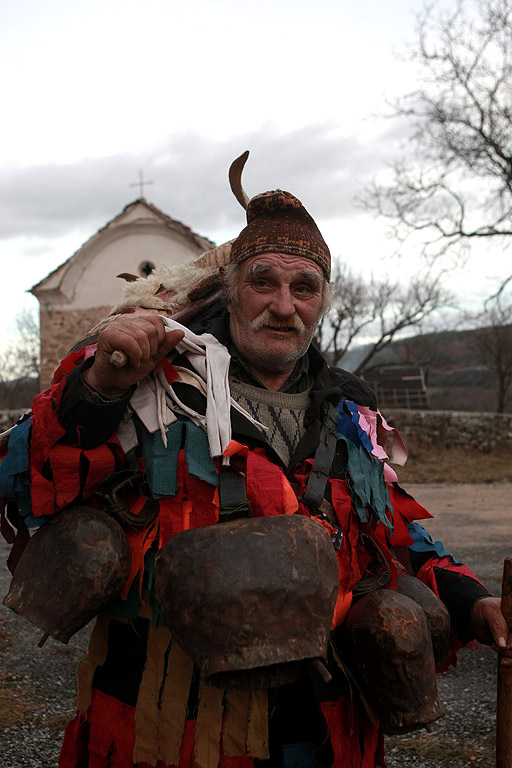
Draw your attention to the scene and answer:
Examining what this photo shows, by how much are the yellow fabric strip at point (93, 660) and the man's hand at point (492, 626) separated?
1.05 metres

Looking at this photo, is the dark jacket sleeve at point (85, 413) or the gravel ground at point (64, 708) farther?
the gravel ground at point (64, 708)

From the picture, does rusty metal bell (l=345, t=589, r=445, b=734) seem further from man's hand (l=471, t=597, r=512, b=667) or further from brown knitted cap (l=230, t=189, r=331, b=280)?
brown knitted cap (l=230, t=189, r=331, b=280)

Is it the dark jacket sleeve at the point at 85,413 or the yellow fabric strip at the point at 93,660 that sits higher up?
the dark jacket sleeve at the point at 85,413

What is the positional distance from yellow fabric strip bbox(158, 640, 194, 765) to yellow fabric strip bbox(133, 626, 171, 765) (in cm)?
2

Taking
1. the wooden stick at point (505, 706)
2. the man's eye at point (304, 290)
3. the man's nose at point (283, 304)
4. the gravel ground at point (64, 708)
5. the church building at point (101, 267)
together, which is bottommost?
the gravel ground at point (64, 708)

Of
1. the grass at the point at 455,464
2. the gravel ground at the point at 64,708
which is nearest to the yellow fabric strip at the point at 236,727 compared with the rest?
the gravel ground at the point at 64,708

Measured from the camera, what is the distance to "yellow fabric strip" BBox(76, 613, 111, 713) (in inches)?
70.1

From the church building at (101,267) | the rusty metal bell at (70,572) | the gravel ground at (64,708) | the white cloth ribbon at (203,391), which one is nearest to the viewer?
the rusty metal bell at (70,572)

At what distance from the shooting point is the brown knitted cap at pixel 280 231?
1978mm

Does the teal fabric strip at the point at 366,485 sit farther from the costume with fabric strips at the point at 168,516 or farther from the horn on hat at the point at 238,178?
the horn on hat at the point at 238,178

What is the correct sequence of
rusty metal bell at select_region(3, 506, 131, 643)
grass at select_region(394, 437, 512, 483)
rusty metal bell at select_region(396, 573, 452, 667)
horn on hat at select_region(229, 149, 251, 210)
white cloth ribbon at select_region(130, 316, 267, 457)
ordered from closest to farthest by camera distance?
rusty metal bell at select_region(3, 506, 131, 643) → white cloth ribbon at select_region(130, 316, 267, 457) → rusty metal bell at select_region(396, 573, 452, 667) → horn on hat at select_region(229, 149, 251, 210) → grass at select_region(394, 437, 512, 483)

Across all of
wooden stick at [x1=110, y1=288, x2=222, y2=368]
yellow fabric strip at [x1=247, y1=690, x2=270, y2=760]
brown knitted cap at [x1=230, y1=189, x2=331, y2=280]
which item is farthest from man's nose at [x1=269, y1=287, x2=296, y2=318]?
yellow fabric strip at [x1=247, y1=690, x2=270, y2=760]

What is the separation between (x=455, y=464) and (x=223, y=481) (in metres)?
11.6

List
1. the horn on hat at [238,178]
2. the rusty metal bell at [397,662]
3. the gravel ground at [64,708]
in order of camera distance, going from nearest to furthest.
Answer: the rusty metal bell at [397,662]
the horn on hat at [238,178]
the gravel ground at [64,708]
